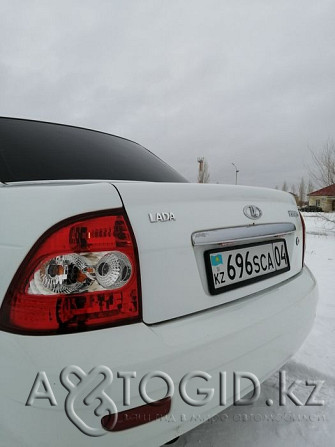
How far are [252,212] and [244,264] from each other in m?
0.23

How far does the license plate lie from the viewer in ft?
3.59

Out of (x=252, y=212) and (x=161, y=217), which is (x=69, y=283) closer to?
(x=161, y=217)

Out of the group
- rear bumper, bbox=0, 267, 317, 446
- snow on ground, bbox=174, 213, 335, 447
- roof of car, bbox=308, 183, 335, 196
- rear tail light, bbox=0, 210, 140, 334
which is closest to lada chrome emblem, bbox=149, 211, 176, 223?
rear tail light, bbox=0, 210, 140, 334

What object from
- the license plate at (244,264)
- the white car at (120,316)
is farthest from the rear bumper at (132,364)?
the license plate at (244,264)

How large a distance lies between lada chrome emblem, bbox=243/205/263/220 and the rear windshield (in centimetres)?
64

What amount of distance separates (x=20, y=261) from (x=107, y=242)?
9.8 inches

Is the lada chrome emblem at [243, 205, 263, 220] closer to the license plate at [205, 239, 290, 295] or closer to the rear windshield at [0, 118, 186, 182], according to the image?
the license plate at [205, 239, 290, 295]

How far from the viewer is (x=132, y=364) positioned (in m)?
0.80

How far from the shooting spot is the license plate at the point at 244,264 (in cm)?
109

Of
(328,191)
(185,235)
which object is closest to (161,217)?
(185,235)

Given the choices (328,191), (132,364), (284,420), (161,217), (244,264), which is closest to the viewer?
(132,364)

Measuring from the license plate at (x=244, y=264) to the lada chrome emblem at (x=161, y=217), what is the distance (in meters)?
0.21

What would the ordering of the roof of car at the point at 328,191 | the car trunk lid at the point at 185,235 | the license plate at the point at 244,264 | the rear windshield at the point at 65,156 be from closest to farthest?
the car trunk lid at the point at 185,235
the license plate at the point at 244,264
the rear windshield at the point at 65,156
the roof of car at the point at 328,191

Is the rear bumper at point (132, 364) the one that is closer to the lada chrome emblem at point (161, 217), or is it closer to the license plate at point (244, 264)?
the license plate at point (244, 264)
